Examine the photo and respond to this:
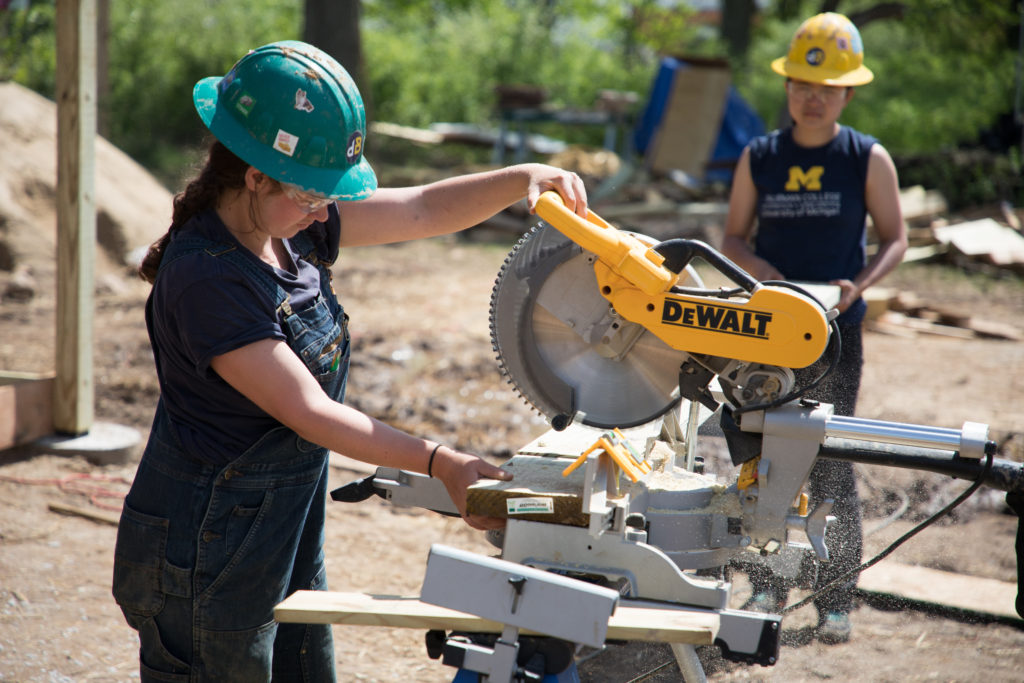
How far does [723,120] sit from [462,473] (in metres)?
12.0

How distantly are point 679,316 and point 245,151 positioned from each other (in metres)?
0.80

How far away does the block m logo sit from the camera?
2.98 meters

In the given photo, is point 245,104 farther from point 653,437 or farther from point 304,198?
point 653,437

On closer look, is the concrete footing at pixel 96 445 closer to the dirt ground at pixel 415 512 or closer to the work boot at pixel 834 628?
the dirt ground at pixel 415 512

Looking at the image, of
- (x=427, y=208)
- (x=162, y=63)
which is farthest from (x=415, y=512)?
(x=162, y=63)

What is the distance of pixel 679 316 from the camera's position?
1.67 meters

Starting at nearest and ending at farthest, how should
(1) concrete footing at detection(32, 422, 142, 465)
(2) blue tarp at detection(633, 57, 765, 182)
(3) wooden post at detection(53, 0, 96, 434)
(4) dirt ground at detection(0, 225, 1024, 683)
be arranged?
(4) dirt ground at detection(0, 225, 1024, 683) → (3) wooden post at detection(53, 0, 96, 434) → (1) concrete footing at detection(32, 422, 142, 465) → (2) blue tarp at detection(633, 57, 765, 182)

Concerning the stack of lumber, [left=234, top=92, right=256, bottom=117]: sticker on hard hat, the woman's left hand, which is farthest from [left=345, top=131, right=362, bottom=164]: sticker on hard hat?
the stack of lumber

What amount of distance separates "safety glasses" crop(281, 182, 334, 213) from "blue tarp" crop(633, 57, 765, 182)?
11531 mm

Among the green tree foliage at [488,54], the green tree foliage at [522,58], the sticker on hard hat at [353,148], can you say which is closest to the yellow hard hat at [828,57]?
the sticker on hard hat at [353,148]

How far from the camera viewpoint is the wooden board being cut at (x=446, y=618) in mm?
1409

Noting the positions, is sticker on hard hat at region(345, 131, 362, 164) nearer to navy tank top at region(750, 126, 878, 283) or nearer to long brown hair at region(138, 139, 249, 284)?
long brown hair at region(138, 139, 249, 284)

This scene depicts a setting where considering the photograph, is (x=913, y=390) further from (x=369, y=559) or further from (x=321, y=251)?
(x=321, y=251)

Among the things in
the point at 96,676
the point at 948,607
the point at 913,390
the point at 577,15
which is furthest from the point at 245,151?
the point at 577,15
